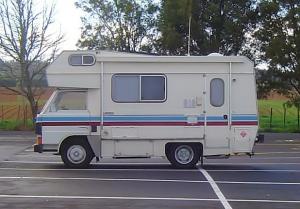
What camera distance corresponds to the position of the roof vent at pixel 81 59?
16.2 metres

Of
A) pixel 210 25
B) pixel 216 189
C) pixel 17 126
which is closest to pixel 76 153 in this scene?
pixel 216 189

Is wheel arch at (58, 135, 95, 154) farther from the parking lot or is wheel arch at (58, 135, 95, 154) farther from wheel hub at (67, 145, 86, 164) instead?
the parking lot

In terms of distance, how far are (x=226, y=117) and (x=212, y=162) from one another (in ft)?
8.49

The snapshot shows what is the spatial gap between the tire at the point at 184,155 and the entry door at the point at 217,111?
1.31 ft

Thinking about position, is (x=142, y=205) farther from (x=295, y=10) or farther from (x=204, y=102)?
(x=295, y=10)

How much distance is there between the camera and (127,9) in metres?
39.5

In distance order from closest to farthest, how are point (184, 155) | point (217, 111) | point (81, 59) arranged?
point (81, 59) → point (217, 111) → point (184, 155)

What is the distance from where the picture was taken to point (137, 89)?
16297mm

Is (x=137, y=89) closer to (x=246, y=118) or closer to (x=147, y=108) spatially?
(x=147, y=108)

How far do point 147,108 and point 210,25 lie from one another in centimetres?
1976

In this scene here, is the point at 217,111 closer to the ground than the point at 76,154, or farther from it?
farther from it

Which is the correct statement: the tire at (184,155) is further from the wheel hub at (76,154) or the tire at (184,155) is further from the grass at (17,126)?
the grass at (17,126)

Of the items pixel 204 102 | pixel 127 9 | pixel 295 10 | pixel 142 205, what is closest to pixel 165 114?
pixel 204 102

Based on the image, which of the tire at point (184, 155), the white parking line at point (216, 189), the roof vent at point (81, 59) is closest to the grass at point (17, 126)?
the roof vent at point (81, 59)
